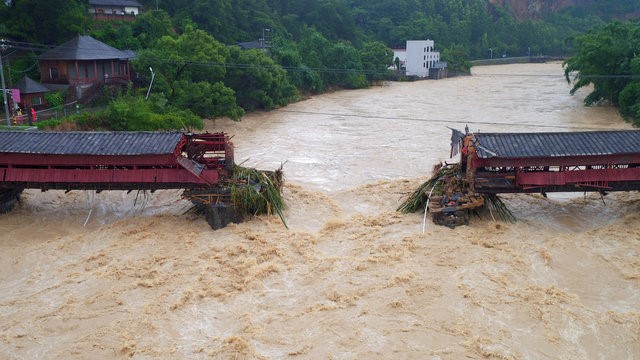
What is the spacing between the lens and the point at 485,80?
60.0 metres

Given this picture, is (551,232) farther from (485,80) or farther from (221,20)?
(485,80)

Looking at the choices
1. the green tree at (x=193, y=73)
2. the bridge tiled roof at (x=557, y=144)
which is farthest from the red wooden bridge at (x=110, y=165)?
the green tree at (x=193, y=73)

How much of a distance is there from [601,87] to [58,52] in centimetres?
3469

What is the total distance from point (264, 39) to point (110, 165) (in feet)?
124

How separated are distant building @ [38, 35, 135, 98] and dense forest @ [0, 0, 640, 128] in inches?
74.3

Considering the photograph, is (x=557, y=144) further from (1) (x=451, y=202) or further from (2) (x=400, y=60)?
(2) (x=400, y=60)

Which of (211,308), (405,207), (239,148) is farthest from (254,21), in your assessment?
(211,308)

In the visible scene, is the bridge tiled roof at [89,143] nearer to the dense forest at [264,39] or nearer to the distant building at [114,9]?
the dense forest at [264,39]

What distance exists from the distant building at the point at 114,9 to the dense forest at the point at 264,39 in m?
2.02

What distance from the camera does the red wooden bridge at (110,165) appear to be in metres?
15.3

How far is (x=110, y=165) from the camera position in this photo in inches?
623

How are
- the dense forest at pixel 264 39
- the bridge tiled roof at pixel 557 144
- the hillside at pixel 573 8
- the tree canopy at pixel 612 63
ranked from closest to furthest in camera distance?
the bridge tiled roof at pixel 557 144 < the dense forest at pixel 264 39 < the tree canopy at pixel 612 63 < the hillside at pixel 573 8

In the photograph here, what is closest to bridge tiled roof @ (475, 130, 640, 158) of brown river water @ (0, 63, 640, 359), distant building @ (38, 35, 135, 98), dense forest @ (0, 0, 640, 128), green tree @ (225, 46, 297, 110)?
brown river water @ (0, 63, 640, 359)

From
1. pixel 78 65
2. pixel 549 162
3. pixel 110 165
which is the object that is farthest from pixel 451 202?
pixel 78 65
